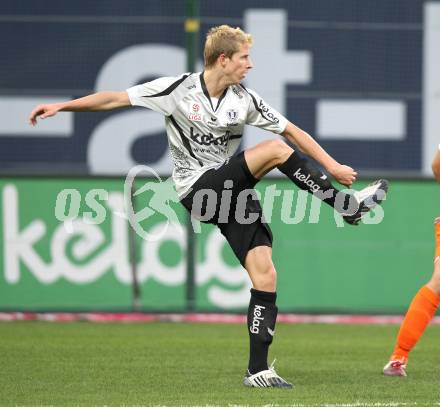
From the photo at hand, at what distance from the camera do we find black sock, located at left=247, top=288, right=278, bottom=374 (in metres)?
7.01

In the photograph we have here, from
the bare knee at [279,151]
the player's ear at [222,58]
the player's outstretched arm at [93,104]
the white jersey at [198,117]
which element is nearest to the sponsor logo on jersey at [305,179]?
the bare knee at [279,151]

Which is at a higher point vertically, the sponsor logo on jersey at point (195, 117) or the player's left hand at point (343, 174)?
the sponsor logo on jersey at point (195, 117)

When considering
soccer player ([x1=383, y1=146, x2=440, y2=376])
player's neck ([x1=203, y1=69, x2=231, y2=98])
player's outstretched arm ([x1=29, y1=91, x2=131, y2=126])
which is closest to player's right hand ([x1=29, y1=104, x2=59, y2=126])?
player's outstretched arm ([x1=29, y1=91, x2=131, y2=126])

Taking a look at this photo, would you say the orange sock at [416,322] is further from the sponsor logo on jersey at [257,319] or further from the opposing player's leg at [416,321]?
the sponsor logo on jersey at [257,319]

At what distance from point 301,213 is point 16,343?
3.48 m

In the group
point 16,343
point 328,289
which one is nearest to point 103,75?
point 328,289

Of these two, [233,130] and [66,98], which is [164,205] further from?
[233,130]

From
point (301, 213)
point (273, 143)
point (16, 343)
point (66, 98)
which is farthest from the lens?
point (66, 98)

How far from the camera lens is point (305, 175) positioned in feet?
22.3

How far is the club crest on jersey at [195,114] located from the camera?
702cm

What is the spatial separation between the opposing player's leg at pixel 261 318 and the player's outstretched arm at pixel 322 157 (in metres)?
0.61

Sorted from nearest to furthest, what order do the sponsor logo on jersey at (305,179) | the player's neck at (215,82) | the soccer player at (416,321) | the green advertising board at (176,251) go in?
the sponsor logo on jersey at (305,179)
the player's neck at (215,82)
the soccer player at (416,321)
the green advertising board at (176,251)

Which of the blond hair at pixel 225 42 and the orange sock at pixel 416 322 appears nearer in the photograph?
the blond hair at pixel 225 42

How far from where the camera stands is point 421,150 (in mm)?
15250
